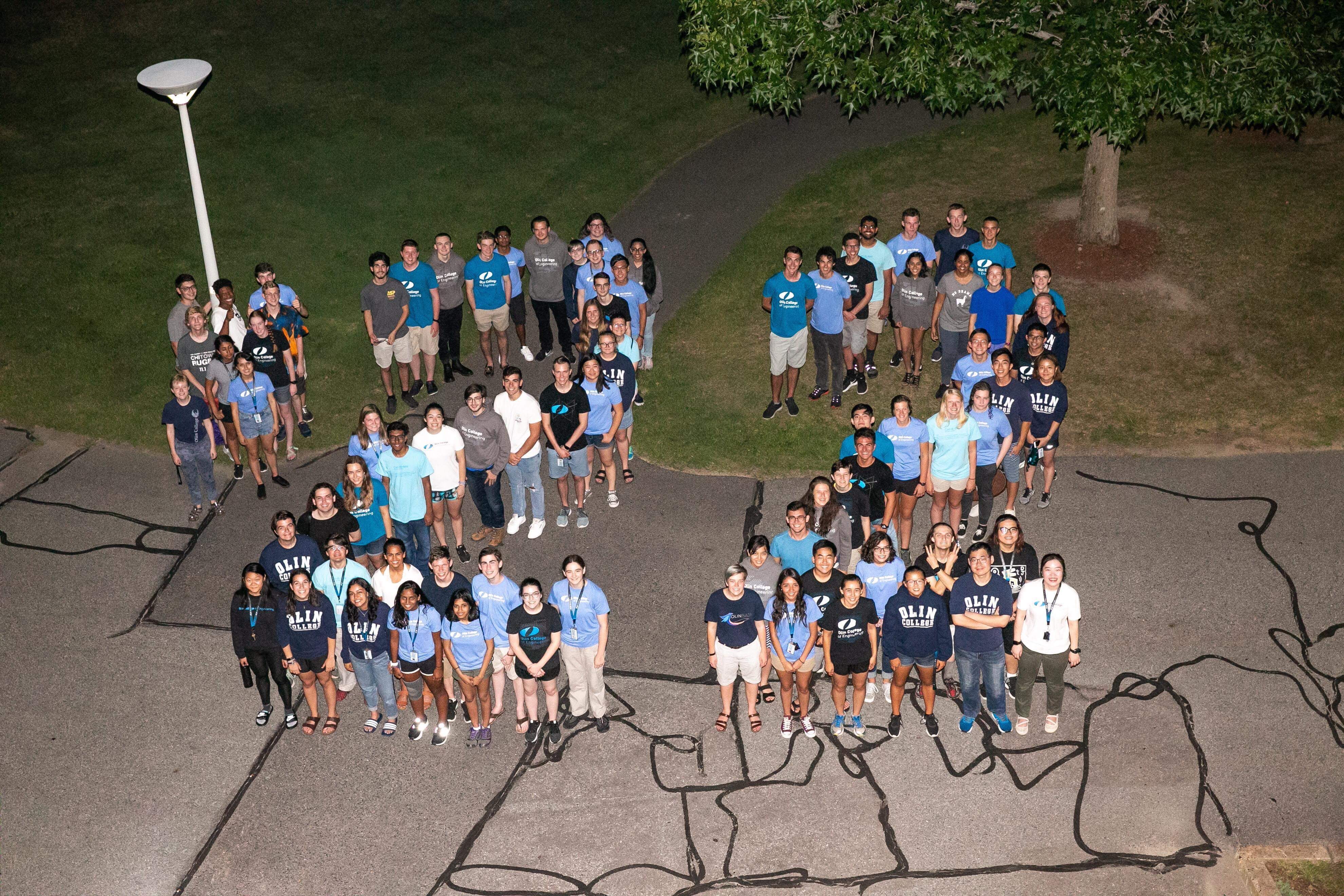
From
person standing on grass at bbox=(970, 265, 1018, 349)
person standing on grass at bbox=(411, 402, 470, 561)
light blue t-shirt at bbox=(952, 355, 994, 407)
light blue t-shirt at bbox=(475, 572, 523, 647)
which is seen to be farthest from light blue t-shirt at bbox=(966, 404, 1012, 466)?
person standing on grass at bbox=(411, 402, 470, 561)

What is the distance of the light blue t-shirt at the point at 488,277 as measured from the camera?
15391mm

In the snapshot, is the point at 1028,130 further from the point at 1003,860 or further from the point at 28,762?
the point at 28,762

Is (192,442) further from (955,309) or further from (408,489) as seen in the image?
(955,309)

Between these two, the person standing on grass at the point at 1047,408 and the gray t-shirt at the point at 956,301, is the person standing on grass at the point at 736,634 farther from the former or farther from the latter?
the gray t-shirt at the point at 956,301

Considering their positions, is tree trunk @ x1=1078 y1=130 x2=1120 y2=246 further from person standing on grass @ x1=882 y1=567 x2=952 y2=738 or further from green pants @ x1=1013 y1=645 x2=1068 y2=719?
person standing on grass @ x1=882 y1=567 x2=952 y2=738

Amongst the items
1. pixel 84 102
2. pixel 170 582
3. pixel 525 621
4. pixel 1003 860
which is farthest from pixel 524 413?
pixel 84 102

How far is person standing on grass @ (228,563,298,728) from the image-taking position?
10.5 m

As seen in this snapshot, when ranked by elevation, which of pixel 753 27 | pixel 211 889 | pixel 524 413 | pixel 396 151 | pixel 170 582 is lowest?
pixel 211 889

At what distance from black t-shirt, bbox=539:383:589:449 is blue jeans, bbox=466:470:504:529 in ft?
2.68

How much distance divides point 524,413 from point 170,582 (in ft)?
13.4

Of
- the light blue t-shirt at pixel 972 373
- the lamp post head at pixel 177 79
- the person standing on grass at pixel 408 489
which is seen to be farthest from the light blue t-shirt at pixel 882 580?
the lamp post head at pixel 177 79

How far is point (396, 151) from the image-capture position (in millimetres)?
21750

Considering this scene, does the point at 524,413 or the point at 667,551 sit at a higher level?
the point at 524,413

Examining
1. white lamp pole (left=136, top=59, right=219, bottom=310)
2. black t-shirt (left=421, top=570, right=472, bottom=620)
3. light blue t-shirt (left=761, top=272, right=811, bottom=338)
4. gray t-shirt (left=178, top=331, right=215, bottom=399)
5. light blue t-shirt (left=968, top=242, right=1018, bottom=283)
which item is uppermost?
white lamp pole (left=136, top=59, right=219, bottom=310)
